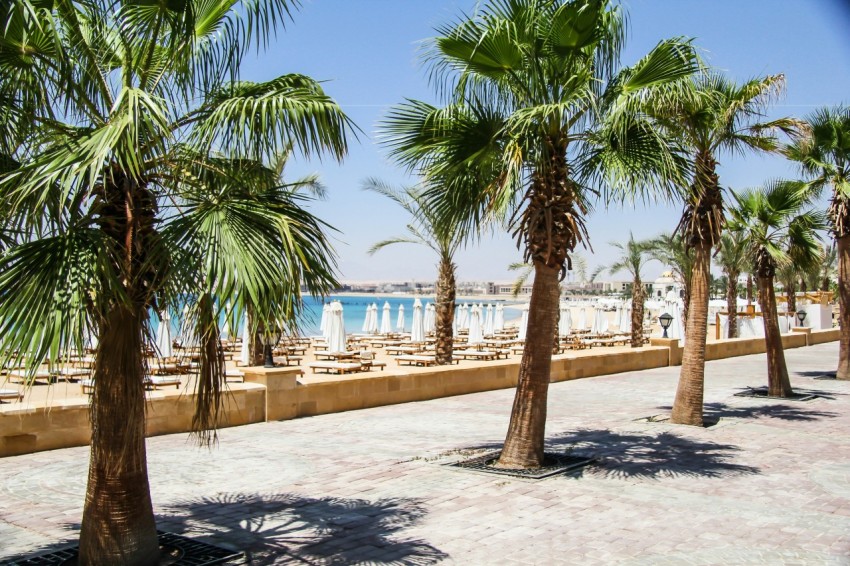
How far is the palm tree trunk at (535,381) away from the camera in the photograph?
28.9 ft

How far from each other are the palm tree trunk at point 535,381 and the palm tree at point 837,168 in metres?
9.17

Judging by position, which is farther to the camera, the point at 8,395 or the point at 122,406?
the point at 8,395

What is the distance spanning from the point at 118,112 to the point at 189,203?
0.75 m

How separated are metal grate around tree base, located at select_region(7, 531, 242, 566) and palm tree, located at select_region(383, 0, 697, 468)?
3848mm

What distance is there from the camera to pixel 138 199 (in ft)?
17.2

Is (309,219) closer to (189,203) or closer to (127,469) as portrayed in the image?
(189,203)

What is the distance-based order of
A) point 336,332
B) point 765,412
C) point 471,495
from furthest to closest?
point 336,332 → point 765,412 → point 471,495

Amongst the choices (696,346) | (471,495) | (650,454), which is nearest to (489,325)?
(696,346)

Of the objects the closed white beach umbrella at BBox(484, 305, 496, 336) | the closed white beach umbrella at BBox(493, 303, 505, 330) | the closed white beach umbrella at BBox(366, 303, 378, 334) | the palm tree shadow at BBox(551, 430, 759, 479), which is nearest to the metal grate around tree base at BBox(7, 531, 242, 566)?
the palm tree shadow at BBox(551, 430, 759, 479)

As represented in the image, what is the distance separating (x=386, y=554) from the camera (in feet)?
19.5

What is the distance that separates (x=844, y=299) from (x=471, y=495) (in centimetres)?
1407

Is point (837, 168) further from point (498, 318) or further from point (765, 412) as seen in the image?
point (498, 318)

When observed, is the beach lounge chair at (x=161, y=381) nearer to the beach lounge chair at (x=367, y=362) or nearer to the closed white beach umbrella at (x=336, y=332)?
the beach lounge chair at (x=367, y=362)

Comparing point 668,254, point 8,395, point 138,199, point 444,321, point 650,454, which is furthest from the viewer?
point 668,254
